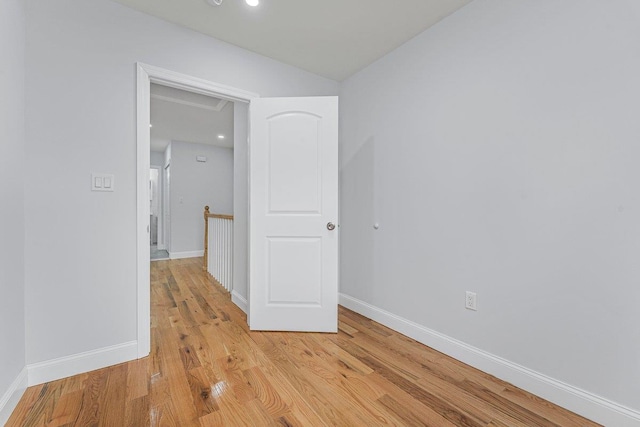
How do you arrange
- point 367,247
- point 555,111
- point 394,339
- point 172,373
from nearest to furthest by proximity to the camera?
point 555,111 < point 172,373 < point 394,339 < point 367,247

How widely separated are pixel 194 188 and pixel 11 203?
15.1 ft

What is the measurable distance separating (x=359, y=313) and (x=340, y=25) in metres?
2.58

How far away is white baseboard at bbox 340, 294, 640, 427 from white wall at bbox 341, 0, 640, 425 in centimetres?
4

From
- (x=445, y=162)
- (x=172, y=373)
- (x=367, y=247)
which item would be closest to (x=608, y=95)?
(x=445, y=162)

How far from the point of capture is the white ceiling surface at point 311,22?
6.18 feet

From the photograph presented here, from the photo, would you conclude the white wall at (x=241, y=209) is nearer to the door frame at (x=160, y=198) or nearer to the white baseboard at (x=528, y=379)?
the white baseboard at (x=528, y=379)

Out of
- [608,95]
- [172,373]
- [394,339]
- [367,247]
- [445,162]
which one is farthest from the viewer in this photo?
[367,247]

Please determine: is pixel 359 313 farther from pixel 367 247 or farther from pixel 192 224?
pixel 192 224

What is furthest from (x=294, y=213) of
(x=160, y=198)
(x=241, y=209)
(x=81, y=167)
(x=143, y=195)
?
(x=160, y=198)

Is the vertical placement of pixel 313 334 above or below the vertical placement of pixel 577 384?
below

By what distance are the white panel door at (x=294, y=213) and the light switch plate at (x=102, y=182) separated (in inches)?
38.5

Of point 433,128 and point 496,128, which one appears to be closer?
point 496,128

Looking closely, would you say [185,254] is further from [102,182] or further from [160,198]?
[102,182]

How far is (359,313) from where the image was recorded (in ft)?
9.11
